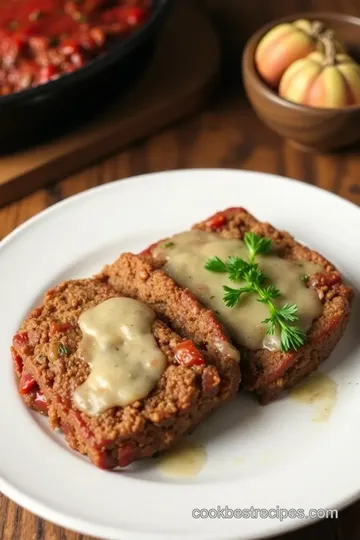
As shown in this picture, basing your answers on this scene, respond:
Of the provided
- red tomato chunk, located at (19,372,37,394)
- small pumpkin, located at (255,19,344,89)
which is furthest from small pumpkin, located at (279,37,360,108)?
red tomato chunk, located at (19,372,37,394)

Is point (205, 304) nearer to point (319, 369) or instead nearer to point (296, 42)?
point (319, 369)

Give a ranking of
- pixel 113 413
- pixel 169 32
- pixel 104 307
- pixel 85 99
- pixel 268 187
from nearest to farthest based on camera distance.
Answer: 1. pixel 113 413
2. pixel 104 307
3. pixel 268 187
4. pixel 85 99
5. pixel 169 32

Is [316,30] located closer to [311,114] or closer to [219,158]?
[311,114]

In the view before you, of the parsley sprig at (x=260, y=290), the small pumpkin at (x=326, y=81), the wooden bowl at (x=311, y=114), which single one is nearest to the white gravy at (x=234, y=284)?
the parsley sprig at (x=260, y=290)

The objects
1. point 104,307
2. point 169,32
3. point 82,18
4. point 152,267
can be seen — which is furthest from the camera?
point 169,32

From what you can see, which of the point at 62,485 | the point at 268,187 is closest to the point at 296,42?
the point at 268,187

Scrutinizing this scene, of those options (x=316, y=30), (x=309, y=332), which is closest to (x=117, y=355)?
(x=309, y=332)

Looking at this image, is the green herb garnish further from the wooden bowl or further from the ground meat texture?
the wooden bowl
